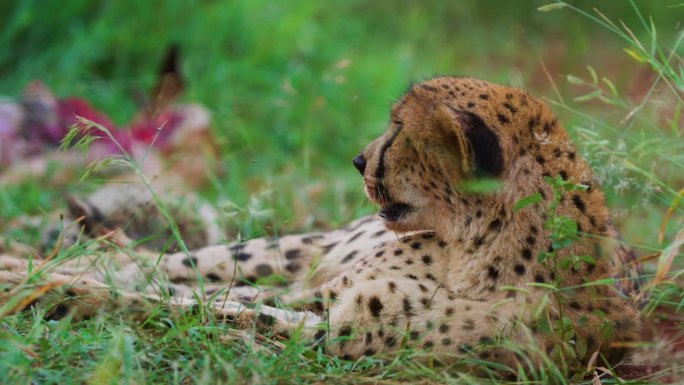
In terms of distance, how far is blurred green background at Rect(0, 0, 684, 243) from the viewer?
5.81 meters

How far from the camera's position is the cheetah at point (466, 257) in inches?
110

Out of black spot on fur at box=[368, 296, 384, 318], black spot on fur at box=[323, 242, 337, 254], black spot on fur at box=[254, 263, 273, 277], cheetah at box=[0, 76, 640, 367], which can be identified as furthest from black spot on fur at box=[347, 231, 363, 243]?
black spot on fur at box=[368, 296, 384, 318]

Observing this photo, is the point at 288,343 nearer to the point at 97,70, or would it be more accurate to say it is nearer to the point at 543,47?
the point at 97,70

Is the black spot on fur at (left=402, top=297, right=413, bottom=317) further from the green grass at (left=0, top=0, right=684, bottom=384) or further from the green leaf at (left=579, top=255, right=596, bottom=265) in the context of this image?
the green leaf at (left=579, top=255, right=596, bottom=265)

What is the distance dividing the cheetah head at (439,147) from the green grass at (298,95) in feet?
0.77

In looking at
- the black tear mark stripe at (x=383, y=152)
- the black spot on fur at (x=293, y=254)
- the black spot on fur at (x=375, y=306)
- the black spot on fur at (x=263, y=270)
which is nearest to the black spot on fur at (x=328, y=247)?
the black spot on fur at (x=293, y=254)

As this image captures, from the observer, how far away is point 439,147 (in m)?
2.98

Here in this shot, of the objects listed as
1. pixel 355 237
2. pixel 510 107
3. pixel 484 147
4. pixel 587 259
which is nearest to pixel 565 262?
pixel 587 259

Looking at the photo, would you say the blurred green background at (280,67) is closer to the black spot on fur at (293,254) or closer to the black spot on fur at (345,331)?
the black spot on fur at (293,254)

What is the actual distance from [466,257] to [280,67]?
14.3ft

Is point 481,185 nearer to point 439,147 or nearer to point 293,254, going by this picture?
point 439,147

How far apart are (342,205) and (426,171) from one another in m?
2.23

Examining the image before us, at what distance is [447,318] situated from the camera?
2.83 m

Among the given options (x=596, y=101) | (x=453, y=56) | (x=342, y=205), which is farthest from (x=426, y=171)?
(x=453, y=56)
